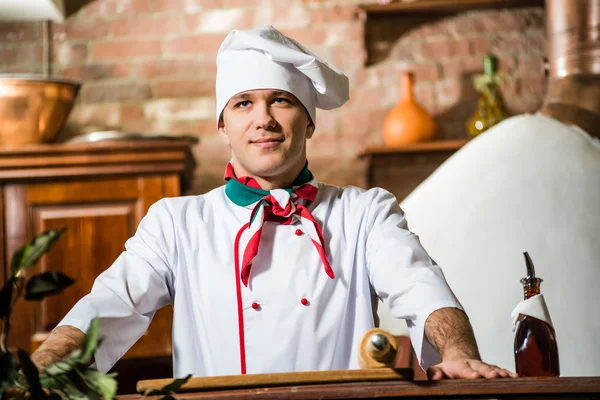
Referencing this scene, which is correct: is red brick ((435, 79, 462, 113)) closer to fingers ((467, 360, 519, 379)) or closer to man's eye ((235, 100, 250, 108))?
man's eye ((235, 100, 250, 108))

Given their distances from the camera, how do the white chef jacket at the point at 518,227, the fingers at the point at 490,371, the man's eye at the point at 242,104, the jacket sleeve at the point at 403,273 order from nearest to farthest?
the fingers at the point at 490,371 → the jacket sleeve at the point at 403,273 → the man's eye at the point at 242,104 → the white chef jacket at the point at 518,227

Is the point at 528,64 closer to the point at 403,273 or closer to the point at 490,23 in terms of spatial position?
the point at 490,23

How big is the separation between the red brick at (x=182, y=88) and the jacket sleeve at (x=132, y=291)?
5.91 feet

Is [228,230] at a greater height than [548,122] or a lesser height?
lesser

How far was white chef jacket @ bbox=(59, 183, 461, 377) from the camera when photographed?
162 cm

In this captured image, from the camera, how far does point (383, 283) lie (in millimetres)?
1573

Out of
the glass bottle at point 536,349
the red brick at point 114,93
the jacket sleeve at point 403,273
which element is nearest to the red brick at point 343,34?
the red brick at point 114,93

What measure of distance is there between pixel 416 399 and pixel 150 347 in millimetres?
1962

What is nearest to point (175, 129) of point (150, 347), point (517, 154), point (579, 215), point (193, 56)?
point (193, 56)

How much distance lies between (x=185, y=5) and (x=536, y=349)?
2.61 m

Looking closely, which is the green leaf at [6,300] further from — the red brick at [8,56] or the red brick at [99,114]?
the red brick at [8,56]

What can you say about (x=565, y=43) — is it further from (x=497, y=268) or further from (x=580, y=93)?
(x=497, y=268)

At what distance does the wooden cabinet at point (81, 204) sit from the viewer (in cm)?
281

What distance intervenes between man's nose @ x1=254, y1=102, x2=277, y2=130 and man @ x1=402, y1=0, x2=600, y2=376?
47.2 inches
